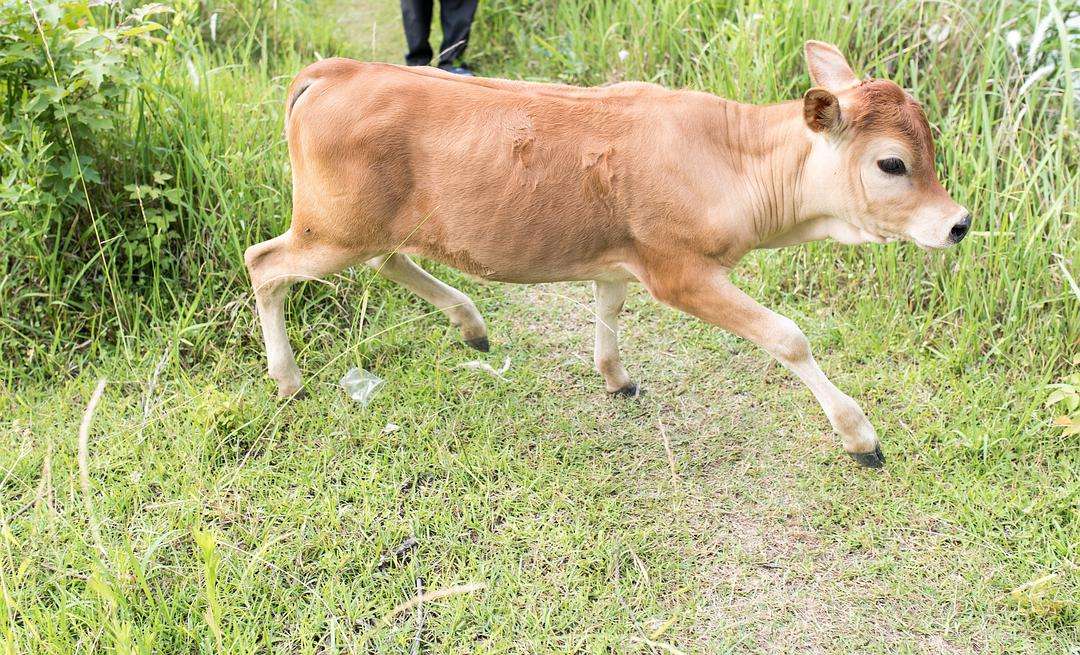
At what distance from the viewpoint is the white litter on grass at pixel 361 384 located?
4109 millimetres

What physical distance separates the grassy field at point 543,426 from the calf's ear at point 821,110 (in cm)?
133

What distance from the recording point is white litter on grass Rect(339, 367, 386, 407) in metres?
4.11

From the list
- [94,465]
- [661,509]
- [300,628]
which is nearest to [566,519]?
[661,509]

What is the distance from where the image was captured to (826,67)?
3.67 metres

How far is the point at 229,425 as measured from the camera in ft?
12.8

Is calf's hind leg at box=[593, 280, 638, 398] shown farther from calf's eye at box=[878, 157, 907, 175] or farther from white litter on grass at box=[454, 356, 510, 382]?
calf's eye at box=[878, 157, 907, 175]

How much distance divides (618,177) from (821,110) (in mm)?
700

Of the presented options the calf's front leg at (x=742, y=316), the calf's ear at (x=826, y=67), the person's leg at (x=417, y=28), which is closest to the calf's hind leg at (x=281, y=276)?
the calf's front leg at (x=742, y=316)

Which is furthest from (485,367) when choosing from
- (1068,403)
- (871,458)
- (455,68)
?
(455,68)

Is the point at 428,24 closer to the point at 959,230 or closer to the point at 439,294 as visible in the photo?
the point at 439,294

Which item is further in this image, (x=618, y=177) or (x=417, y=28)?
(x=417, y=28)

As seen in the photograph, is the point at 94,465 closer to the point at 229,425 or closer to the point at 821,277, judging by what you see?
the point at 229,425

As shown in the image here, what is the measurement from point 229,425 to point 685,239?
190 cm

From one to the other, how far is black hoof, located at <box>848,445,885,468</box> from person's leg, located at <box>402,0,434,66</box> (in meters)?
3.95
